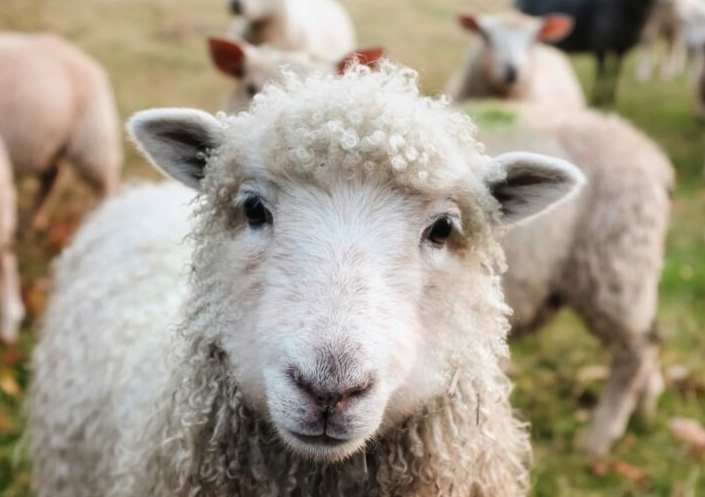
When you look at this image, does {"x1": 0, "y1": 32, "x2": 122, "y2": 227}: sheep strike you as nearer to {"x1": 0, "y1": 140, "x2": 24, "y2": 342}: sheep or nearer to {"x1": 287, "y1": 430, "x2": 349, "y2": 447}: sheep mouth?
{"x1": 0, "y1": 140, "x2": 24, "y2": 342}: sheep

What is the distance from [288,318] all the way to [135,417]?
3.10ft

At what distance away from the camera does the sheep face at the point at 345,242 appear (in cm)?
159

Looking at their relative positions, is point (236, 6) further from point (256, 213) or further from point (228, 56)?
point (256, 213)

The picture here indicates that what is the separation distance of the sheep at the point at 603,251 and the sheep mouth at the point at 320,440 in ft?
7.77

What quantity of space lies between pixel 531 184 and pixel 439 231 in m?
0.35

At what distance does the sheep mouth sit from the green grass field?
1083 mm

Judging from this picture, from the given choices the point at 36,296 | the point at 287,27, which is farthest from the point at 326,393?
the point at 287,27

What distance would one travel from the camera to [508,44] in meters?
6.49

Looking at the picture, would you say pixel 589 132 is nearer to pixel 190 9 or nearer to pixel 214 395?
pixel 214 395

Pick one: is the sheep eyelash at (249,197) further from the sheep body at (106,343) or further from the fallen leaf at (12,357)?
the fallen leaf at (12,357)

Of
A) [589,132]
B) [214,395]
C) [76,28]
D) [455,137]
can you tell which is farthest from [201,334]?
[76,28]

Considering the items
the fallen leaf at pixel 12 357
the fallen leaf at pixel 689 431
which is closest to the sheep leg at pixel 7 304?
the fallen leaf at pixel 12 357

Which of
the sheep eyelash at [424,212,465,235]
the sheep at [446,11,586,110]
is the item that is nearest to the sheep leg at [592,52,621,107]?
the sheep at [446,11,586,110]

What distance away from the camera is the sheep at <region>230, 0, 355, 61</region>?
632 centimetres
